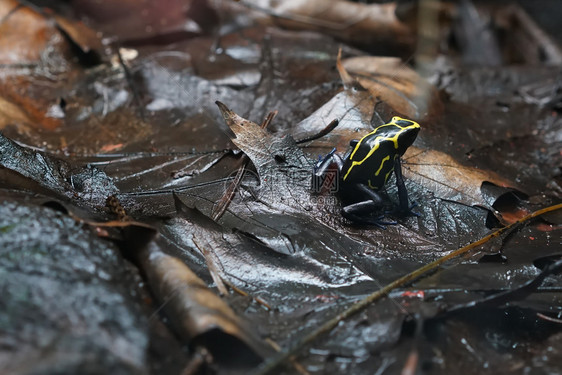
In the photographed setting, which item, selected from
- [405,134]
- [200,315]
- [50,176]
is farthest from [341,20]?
[200,315]

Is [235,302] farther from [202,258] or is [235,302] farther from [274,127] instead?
[274,127]

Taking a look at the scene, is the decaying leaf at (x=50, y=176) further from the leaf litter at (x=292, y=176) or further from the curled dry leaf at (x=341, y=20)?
the curled dry leaf at (x=341, y=20)

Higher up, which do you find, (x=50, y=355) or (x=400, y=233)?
(x=50, y=355)

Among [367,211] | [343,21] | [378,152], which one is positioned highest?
[343,21]

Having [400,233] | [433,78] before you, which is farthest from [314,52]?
[400,233]

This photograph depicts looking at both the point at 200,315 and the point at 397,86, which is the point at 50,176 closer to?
the point at 200,315

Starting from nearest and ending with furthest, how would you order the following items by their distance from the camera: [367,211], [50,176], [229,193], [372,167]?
[50,176] → [229,193] → [367,211] → [372,167]
